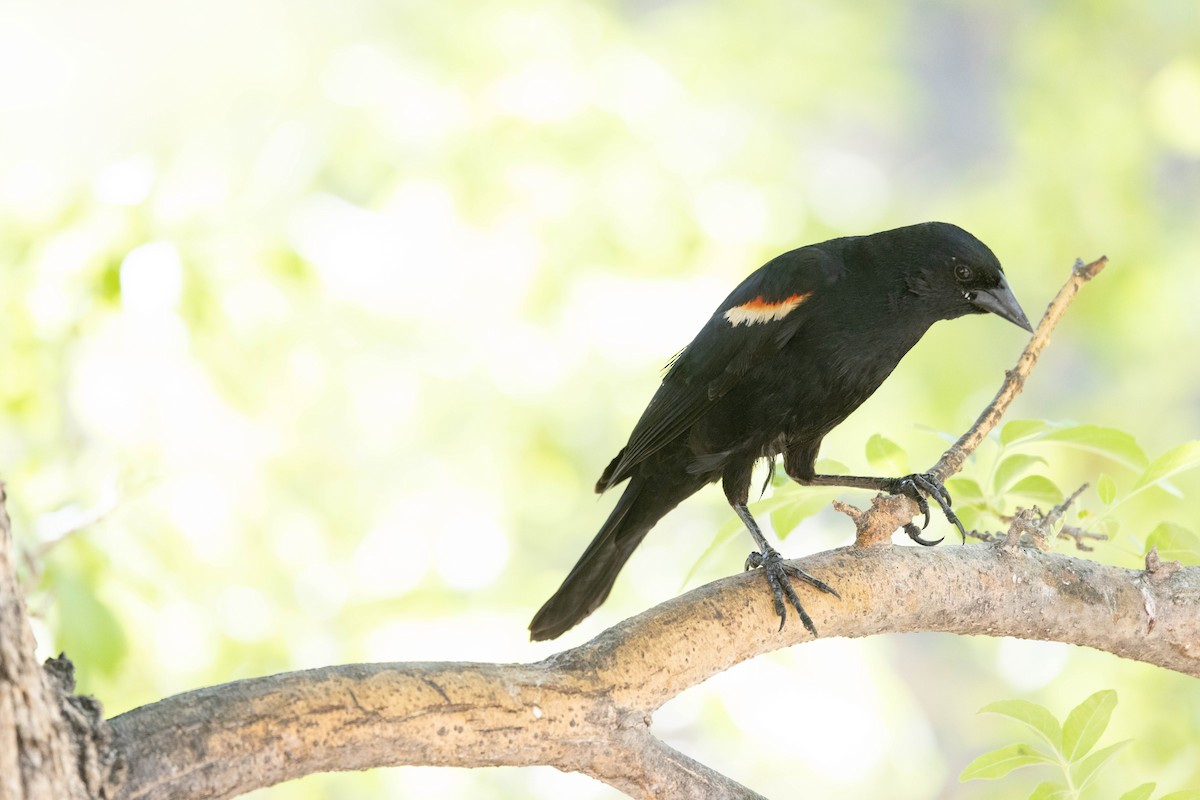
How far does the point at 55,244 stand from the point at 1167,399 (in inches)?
199

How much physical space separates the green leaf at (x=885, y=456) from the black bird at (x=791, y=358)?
1.62ft

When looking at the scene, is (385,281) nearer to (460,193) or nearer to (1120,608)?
(460,193)

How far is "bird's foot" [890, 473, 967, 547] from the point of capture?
2518 mm

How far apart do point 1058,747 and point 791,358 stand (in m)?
1.42

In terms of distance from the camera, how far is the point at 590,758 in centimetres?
181

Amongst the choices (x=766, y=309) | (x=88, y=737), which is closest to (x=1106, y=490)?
(x=766, y=309)

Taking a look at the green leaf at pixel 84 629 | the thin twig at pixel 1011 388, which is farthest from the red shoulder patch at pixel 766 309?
the green leaf at pixel 84 629

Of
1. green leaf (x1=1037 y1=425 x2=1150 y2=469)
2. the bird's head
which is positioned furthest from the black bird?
green leaf (x1=1037 y1=425 x2=1150 y2=469)

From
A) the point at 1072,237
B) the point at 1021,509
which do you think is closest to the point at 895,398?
the point at 1072,237

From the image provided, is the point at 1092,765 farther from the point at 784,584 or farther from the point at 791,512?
the point at 791,512

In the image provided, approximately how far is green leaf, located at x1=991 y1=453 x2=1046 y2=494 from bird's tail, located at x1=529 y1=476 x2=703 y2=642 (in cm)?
104

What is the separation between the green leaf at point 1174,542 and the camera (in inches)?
89.4

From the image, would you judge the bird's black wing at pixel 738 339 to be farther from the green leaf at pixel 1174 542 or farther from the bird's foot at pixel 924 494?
the green leaf at pixel 1174 542

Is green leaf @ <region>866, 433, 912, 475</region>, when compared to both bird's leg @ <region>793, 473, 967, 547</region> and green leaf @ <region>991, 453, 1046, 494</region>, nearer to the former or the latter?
bird's leg @ <region>793, 473, 967, 547</region>
